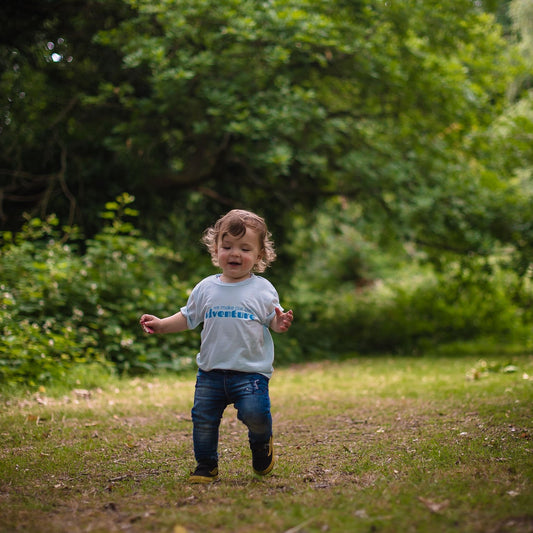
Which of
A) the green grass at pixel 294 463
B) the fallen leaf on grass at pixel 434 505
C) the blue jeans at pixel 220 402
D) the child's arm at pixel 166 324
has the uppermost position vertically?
the child's arm at pixel 166 324

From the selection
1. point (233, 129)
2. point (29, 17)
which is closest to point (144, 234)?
point (233, 129)

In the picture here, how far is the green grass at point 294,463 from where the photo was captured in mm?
2570

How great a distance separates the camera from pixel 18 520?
8.70ft

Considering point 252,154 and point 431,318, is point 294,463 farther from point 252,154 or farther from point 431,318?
point 431,318

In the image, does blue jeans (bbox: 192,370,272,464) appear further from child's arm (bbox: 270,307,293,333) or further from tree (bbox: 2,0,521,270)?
tree (bbox: 2,0,521,270)

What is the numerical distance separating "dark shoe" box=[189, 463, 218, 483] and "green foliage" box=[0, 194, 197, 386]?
3137 millimetres

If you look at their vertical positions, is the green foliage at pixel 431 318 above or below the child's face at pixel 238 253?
below

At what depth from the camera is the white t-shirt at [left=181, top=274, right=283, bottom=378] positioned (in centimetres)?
332

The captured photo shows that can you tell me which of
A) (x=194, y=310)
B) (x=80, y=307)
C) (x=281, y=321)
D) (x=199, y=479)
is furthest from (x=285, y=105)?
(x=199, y=479)

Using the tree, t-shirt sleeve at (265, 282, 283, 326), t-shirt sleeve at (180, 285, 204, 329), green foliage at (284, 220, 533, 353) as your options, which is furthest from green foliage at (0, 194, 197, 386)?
green foliage at (284, 220, 533, 353)

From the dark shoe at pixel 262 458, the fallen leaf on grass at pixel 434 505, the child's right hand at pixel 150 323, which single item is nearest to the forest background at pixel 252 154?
the child's right hand at pixel 150 323

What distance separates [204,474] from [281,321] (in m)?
0.94

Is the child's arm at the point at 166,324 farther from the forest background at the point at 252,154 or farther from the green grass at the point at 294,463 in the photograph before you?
the forest background at the point at 252,154

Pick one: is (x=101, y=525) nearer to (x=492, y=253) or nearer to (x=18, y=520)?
(x=18, y=520)
